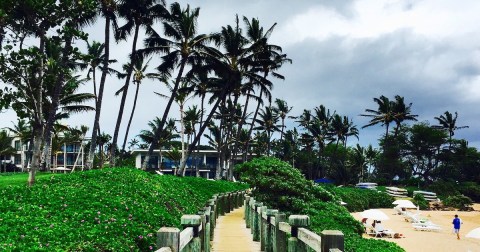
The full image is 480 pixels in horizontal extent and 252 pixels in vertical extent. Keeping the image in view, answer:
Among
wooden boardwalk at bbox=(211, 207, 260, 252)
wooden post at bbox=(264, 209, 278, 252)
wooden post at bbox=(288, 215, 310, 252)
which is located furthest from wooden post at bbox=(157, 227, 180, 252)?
wooden boardwalk at bbox=(211, 207, 260, 252)

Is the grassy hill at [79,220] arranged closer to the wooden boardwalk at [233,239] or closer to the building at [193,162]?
the wooden boardwalk at [233,239]

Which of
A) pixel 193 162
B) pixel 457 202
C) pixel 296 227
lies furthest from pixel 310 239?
pixel 193 162

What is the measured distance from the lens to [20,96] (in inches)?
820

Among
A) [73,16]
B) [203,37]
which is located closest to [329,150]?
[203,37]

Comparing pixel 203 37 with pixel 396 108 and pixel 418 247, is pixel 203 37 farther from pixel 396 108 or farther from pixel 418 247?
pixel 396 108

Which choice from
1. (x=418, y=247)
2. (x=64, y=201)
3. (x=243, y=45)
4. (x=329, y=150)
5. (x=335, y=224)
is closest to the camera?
(x=64, y=201)

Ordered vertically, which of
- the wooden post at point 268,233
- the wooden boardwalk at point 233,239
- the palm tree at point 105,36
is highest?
the palm tree at point 105,36

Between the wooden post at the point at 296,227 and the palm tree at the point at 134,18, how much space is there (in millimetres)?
25033

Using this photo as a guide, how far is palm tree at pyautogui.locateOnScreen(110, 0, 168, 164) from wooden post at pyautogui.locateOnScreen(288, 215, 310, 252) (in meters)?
25.0

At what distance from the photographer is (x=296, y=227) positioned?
21.7 feet

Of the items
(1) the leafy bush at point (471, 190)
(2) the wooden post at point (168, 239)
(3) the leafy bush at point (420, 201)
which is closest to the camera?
(2) the wooden post at point (168, 239)

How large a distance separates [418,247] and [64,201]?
20906 millimetres

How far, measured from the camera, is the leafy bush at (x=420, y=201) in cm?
5334

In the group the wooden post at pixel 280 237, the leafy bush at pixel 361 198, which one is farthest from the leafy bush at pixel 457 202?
the wooden post at pixel 280 237
